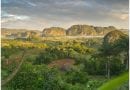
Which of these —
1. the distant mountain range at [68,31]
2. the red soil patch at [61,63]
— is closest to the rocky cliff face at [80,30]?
the distant mountain range at [68,31]

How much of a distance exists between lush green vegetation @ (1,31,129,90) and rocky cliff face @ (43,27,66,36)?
52 millimetres

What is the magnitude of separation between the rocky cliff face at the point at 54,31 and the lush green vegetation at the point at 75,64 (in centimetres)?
5

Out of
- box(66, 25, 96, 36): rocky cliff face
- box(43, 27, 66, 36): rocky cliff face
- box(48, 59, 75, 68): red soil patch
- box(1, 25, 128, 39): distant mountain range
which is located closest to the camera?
box(1, 25, 128, 39): distant mountain range

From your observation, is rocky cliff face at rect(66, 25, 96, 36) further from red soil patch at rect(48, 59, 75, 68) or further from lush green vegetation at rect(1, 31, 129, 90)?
red soil patch at rect(48, 59, 75, 68)

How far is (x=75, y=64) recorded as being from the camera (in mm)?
2467

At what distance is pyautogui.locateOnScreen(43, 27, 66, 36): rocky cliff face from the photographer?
2.06 meters

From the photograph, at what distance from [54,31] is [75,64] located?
40 centimetres

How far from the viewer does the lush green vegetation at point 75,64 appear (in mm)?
2193

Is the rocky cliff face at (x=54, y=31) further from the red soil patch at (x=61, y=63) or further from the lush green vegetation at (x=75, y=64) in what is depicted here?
the red soil patch at (x=61, y=63)

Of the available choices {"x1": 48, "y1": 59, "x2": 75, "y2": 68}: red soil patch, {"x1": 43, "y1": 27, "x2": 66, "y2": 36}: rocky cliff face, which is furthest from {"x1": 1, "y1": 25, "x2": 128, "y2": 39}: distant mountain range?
{"x1": 48, "y1": 59, "x2": 75, "y2": 68}: red soil patch

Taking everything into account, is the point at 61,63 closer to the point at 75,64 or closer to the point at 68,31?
the point at 75,64

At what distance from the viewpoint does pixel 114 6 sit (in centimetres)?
238

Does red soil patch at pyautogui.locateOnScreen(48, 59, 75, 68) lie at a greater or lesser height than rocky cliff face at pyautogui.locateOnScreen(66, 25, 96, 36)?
lesser

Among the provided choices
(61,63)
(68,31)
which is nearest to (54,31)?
(68,31)
